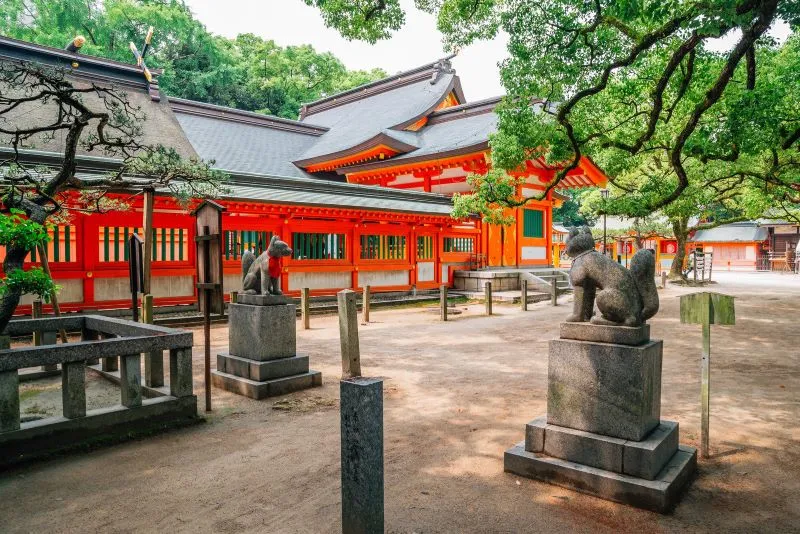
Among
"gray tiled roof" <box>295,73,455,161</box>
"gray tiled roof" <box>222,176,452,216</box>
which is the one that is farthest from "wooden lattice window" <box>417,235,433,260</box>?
"gray tiled roof" <box>295,73,455,161</box>

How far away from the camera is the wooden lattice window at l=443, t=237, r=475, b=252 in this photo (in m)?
19.9

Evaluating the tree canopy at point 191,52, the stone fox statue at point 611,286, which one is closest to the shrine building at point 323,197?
the stone fox statue at point 611,286

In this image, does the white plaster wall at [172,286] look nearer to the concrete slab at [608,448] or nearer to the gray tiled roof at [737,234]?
the concrete slab at [608,448]

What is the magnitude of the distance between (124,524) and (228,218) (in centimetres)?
1148

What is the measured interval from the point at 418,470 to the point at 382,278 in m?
13.6

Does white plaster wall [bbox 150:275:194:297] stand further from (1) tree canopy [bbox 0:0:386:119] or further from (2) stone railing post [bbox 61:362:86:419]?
(1) tree canopy [bbox 0:0:386:119]

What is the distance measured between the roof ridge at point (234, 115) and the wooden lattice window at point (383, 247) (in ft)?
35.8

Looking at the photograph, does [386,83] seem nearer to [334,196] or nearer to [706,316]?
[334,196]

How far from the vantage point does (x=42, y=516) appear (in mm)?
3330

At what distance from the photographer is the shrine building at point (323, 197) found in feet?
39.9

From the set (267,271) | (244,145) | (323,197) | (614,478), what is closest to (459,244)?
(323,197)

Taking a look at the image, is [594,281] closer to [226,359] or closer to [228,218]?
[226,359]

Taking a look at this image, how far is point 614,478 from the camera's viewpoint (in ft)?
11.5

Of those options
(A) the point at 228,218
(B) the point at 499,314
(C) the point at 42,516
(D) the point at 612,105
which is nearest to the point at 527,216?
(B) the point at 499,314
